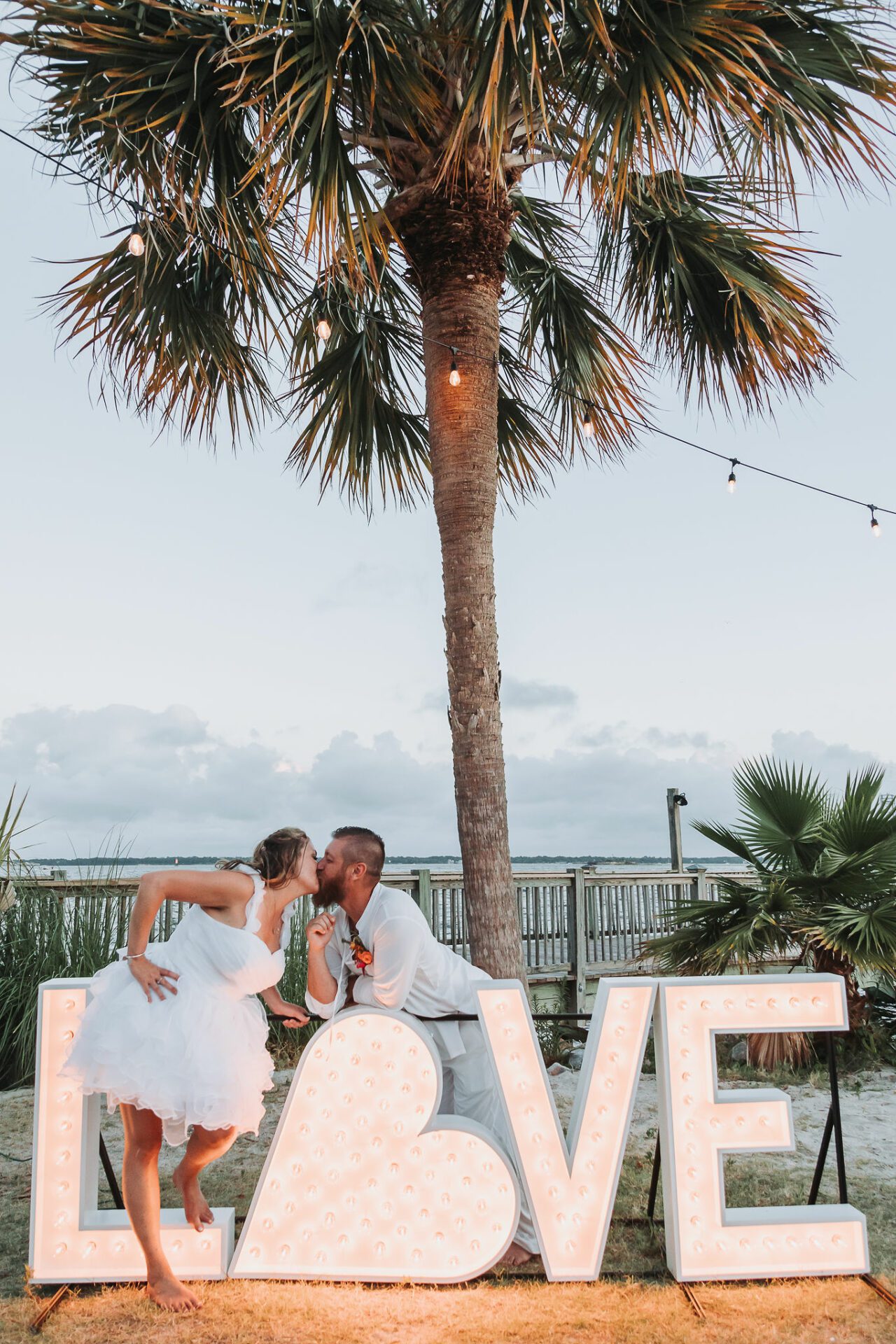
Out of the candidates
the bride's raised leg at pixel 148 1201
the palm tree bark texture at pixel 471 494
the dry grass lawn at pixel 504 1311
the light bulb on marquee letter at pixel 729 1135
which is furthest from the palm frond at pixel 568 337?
the bride's raised leg at pixel 148 1201

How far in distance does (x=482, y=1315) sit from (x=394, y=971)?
1099 mm

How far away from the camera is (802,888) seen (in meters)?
6.23

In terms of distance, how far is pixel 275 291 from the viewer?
20.1 feet

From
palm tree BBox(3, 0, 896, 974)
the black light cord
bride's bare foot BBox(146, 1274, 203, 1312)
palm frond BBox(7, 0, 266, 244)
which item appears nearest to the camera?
bride's bare foot BBox(146, 1274, 203, 1312)

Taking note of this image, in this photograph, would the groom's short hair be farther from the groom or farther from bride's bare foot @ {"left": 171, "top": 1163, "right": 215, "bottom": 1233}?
bride's bare foot @ {"left": 171, "top": 1163, "right": 215, "bottom": 1233}

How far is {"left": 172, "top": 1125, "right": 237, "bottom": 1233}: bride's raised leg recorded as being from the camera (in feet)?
10.2

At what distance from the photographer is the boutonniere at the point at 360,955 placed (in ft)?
11.3

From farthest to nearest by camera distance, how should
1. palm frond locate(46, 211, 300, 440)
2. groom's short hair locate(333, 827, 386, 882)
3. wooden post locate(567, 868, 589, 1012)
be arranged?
1. wooden post locate(567, 868, 589, 1012)
2. palm frond locate(46, 211, 300, 440)
3. groom's short hair locate(333, 827, 386, 882)

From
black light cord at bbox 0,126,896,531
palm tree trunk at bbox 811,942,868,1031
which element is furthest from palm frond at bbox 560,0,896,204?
palm tree trunk at bbox 811,942,868,1031

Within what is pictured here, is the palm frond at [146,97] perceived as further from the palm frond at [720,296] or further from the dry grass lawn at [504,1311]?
the dry grass lawn at [504,1311]

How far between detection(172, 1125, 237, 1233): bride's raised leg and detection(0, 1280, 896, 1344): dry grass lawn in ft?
0.81

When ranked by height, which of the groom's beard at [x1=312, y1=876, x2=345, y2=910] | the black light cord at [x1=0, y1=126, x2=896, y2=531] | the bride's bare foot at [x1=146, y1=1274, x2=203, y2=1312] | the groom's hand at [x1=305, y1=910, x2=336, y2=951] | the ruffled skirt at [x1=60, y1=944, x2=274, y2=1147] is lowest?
the bride's bare foot at [x1=146, y1=1274, x2=203, y2=1312]

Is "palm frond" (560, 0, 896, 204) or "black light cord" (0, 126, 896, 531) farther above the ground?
"palm frond" (560, 0, 896, 204)

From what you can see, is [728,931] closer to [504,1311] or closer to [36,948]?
[504,1311]
